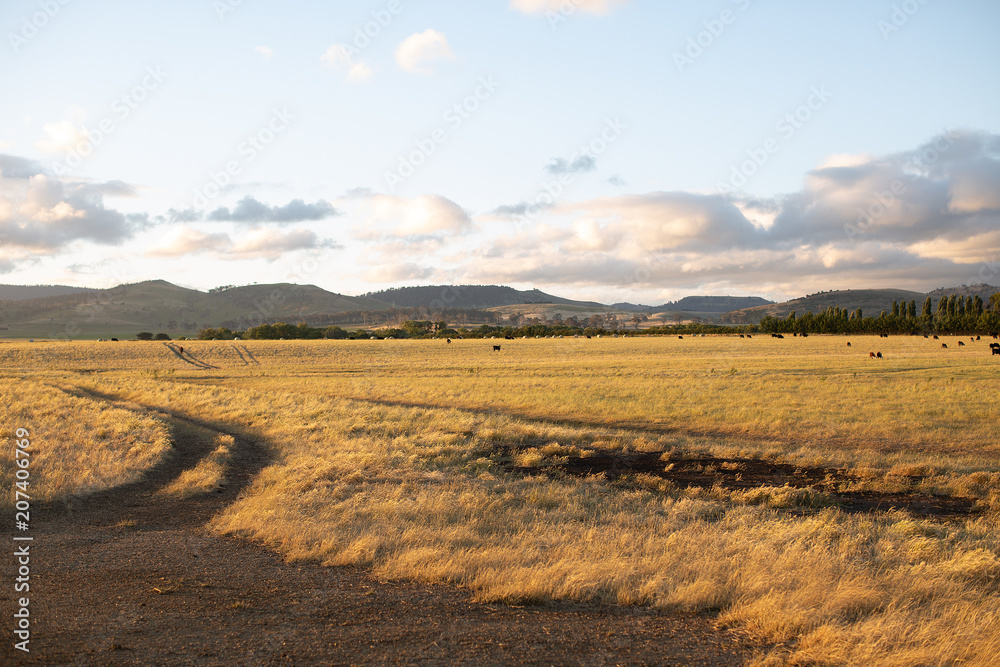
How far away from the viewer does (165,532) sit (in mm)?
10000

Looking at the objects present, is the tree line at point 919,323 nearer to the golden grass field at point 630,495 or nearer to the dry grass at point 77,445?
the golden grass field at point 630,495

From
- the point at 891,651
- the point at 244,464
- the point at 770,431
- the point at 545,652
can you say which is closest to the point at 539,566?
the point at 545,652

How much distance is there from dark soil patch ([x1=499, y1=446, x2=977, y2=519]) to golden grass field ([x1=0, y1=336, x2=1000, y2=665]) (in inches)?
14.0

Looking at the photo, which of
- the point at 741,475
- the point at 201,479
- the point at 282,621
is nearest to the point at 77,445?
the point at 201,479

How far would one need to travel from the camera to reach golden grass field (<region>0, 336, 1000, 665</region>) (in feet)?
22.5

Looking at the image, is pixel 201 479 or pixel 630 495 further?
pixel 201 479

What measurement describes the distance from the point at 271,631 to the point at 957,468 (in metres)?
16.2

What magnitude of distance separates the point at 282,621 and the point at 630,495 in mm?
7483

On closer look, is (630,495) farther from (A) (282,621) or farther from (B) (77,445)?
(B) (77,445)

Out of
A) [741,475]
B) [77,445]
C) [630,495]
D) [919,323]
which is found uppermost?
[919,323]

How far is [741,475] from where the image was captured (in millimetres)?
14164

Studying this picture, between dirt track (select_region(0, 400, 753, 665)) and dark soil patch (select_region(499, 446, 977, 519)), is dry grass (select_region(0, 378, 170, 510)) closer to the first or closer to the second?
dirt track (select_region(0, 400, 753, 665))

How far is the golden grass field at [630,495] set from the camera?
6859mm

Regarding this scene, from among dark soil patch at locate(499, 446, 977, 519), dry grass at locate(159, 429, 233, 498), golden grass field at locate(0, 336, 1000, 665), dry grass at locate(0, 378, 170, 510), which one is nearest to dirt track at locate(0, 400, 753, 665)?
golden grass field at locate(0, 336, 1000, 665)
